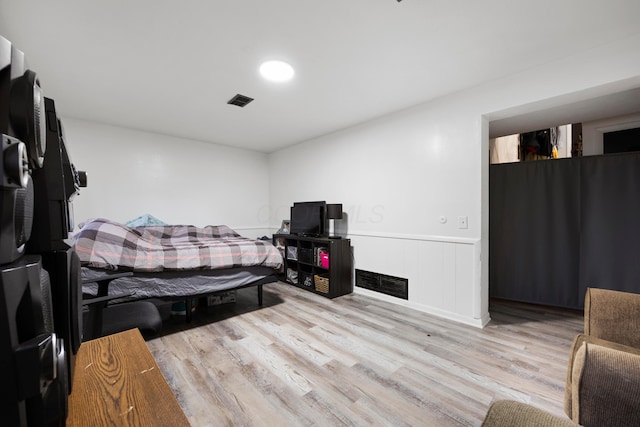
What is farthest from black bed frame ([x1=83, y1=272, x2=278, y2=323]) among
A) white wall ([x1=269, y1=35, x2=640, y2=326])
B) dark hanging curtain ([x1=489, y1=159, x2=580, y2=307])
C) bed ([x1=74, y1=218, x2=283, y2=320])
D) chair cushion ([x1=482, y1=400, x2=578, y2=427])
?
dark hanging curtain ([x1=489, y1=159, x2=580, y2=307])

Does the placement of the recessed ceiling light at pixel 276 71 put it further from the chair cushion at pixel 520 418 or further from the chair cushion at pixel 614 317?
the chair cushion at pixel 614 317

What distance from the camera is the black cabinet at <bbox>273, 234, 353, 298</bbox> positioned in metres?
3.56

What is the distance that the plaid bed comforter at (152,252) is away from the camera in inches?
89.5

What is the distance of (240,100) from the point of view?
302 centimetres

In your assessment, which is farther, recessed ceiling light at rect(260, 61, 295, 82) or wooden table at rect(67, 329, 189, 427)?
recessed ceiling light at rect(260, 61, 295, 82)

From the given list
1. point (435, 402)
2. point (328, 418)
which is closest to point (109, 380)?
point (328, 418)

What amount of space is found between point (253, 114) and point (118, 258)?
223 centimetres

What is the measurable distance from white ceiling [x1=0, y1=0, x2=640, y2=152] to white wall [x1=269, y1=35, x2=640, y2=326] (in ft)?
0.55

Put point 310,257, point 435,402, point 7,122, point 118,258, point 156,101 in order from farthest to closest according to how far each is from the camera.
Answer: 1. point 310,257
2. point 156,101
3. point 118,258
4. point 435,402
5. point 7,122

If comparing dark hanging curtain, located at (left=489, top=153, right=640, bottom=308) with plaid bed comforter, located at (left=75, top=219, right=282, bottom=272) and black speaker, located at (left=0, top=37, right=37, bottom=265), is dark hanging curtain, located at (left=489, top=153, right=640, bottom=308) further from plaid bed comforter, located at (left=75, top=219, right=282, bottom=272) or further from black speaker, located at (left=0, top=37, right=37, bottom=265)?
black speaker, located at (left=0, top=37, right=37, bottom=265)

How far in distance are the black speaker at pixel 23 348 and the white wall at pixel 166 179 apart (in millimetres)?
4341

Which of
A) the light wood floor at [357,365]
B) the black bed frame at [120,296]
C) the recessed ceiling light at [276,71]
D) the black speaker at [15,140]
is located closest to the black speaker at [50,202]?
Result: the black speaker at [15,140]

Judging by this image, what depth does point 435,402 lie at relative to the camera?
63.0 inches

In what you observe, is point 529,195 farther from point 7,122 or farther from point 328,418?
point 7,122
